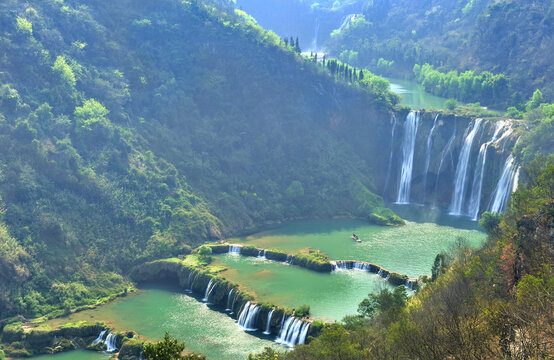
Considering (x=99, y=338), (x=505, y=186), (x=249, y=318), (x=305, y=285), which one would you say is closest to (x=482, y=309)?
(x=249, y=318)

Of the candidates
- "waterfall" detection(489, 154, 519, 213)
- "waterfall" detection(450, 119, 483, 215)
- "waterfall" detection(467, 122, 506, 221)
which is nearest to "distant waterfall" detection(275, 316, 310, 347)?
"waterfall" detection(489, 154, 519, 213)

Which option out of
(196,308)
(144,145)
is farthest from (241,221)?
(196,308)

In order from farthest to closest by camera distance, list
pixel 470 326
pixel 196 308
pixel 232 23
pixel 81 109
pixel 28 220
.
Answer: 1. pixel 232 23
2. pixel 81 109
3. pixel 28 220
4. pixel 196 308
5. pixel 470 326

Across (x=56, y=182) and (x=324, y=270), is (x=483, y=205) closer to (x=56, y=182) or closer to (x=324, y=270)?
(x=324, y=270)

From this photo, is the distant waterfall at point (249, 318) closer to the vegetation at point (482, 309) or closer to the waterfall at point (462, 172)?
the vegetation at point (482, 309)

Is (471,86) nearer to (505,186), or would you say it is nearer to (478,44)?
(478,44)

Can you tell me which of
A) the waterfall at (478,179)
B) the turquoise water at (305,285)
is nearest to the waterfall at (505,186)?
the waterfall at (478,179)
